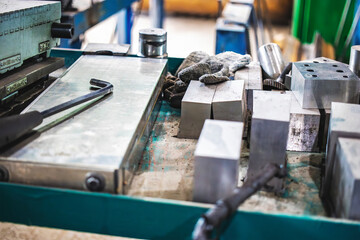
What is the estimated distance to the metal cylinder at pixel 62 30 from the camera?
176 centimetres

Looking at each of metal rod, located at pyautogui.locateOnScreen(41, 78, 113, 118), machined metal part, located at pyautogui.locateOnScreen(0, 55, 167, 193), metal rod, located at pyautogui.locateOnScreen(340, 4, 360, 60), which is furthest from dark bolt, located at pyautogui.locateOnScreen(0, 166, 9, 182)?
metal rod, located at pyautogui.locateOnScreen(340, 4, 360, 60)

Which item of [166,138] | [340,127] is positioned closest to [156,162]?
[166,138]

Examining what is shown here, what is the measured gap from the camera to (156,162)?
5.02 feet

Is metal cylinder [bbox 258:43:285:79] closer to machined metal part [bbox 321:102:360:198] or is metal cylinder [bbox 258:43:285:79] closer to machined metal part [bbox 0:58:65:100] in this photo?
machined metal part [bbox 321:102:360:198]

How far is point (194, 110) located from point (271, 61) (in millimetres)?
761

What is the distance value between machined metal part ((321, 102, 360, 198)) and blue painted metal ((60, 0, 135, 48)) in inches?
77.2

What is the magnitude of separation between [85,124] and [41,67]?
1.58ft

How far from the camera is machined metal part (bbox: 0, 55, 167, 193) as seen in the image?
3.91 feet

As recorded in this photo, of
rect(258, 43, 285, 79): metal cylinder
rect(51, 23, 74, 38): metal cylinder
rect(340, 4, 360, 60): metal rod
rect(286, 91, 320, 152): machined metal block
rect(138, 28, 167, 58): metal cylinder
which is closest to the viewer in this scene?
rect(286, 91, 320, 152): machined metal block

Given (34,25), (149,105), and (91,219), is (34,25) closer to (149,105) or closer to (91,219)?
(149,105)

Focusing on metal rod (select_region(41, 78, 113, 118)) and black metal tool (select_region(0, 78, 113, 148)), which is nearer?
black metal tool (select_region(0, 78, 113, 148))

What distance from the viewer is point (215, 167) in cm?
116

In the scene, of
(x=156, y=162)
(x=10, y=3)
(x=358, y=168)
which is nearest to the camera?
(x=358, y=168)

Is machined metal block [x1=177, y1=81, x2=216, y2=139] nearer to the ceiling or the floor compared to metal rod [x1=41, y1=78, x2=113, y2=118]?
nearer to the floor
